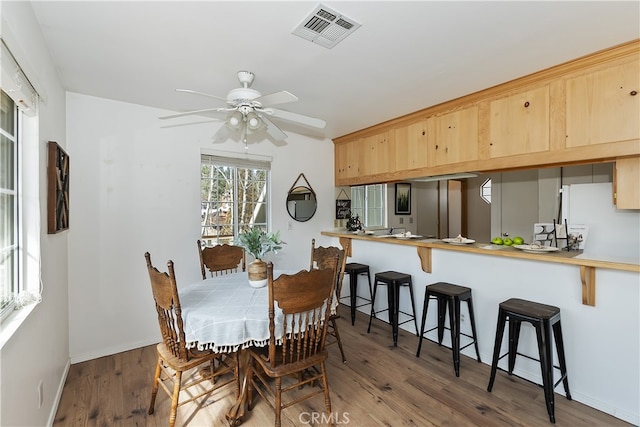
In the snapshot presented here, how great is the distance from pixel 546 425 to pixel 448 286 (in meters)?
1.13

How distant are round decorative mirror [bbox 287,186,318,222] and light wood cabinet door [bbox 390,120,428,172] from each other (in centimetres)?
124

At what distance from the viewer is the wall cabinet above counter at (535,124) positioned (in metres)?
2.04

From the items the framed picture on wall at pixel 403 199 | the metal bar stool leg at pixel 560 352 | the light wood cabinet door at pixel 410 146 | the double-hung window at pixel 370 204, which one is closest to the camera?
the metal bar stool leg at pixel 560 352

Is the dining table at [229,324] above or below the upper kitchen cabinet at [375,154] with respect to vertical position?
below

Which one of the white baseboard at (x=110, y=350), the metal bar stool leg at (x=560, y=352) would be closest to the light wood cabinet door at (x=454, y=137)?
the metal bar stool leg at (x=560, y=352)

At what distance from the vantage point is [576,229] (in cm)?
266

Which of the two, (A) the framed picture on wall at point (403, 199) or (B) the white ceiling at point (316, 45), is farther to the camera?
(A) the framed picture on wall at point (403, 199)

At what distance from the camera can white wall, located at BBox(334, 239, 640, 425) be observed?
6.52ft

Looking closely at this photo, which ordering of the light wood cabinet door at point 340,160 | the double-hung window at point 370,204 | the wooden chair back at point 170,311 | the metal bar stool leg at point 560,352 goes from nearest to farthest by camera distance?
the wooden chair back at point 170,311 → the metal bar stool leg at point 560,352 → the light wood cabinet door at point 340,160 → the double-hung window at point 370,204

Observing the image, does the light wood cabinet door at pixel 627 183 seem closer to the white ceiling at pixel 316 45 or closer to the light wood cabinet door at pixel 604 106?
the light wood cabinet door at pixel 604 106

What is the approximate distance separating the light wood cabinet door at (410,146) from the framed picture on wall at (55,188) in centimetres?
315

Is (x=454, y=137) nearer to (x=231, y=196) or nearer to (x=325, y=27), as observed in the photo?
(x=325, y=27)

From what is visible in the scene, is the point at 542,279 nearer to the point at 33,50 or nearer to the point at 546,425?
the point at 546,425

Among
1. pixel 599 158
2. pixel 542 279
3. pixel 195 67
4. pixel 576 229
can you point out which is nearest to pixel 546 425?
pixel 542 279
